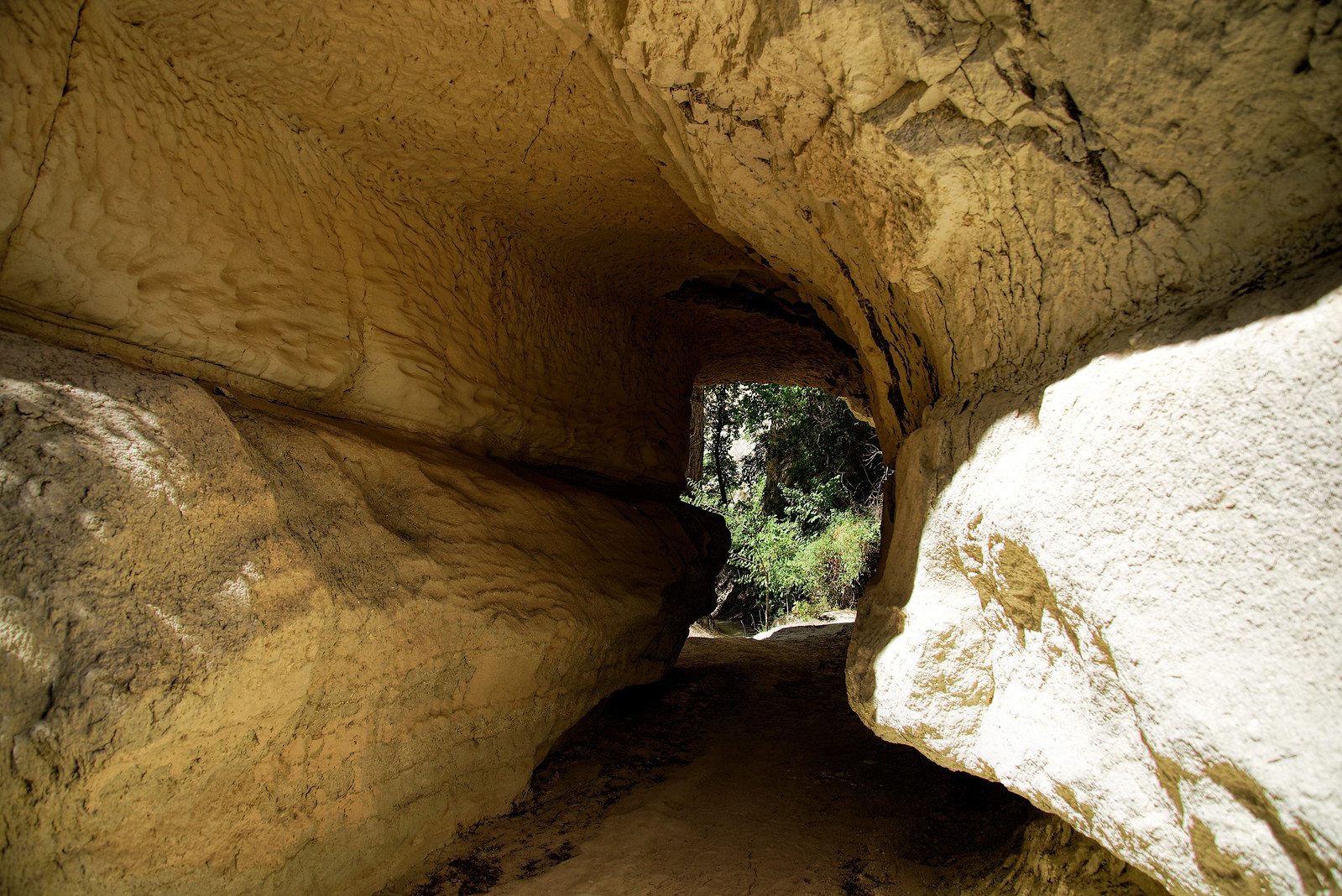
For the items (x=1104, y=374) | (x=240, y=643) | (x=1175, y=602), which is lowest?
(x=240, y=643)

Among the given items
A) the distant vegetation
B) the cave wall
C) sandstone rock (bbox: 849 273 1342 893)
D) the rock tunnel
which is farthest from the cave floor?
the distant vegetation

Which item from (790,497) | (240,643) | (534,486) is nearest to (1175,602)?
(240,643)

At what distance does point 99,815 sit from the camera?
1.45m

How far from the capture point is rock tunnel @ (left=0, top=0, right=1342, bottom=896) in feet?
3.57

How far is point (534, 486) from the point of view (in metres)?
3.21

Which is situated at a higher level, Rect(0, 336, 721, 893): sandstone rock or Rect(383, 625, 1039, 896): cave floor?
Rect(0, 336, 721, 893): sandstone rock

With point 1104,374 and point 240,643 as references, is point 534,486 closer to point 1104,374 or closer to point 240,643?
point 240,643

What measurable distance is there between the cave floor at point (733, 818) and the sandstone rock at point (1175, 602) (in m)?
0.95

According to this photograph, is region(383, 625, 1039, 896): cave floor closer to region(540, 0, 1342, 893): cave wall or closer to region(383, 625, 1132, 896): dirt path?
region(383, 625, 1132, 896): dirt path

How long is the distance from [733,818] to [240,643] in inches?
77.1

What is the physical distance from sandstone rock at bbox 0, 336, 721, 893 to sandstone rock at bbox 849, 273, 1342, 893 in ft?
5.27

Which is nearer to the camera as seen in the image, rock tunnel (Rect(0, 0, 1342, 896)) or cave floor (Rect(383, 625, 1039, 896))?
rock tunnel (Rect(0, 0, 1342, 896))

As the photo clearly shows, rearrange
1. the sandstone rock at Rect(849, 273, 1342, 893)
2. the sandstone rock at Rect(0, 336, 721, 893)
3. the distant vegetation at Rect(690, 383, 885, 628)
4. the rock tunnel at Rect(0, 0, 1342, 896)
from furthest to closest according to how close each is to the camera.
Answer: the distant vegetation at Rect(690, 383, 885, 628) < the sandstone rock at Rect(0, 336, 721, 893) < the rock tunnel at Rect(0, 0, 1342, 896) < the sandstone rock at Rect(849, 273, 1342, 893)

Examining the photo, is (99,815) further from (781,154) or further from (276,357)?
(781,154)
